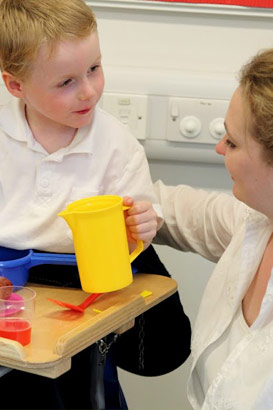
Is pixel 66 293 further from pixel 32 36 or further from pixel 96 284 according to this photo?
pixel 32 36

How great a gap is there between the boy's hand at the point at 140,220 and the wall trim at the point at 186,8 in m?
0.65

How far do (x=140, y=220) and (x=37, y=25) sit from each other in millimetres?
370

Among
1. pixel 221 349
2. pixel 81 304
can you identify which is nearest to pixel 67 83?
pixel 81 304

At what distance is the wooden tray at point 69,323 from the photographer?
3.48ft

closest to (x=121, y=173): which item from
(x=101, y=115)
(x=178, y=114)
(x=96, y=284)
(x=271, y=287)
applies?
(x=101, y=115)

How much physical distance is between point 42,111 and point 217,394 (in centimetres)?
58

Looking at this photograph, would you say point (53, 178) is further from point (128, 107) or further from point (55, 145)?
point (128, 107)

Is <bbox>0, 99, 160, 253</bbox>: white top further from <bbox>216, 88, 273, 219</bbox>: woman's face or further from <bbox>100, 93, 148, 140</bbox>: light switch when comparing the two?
<bbox>100, 93, 148, 140</bbox>: light switch

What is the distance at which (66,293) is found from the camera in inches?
52.0

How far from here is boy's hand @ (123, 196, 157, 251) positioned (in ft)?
4.20

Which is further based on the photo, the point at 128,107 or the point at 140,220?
the point at 128,107

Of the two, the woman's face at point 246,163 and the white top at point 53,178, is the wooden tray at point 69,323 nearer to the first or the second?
the white top at point 53,178

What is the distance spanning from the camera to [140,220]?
4.21 feet

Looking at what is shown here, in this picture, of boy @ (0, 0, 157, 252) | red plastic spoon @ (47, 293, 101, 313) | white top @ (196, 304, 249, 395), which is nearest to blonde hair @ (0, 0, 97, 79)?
boy @ (0, 0, 157, 252)
